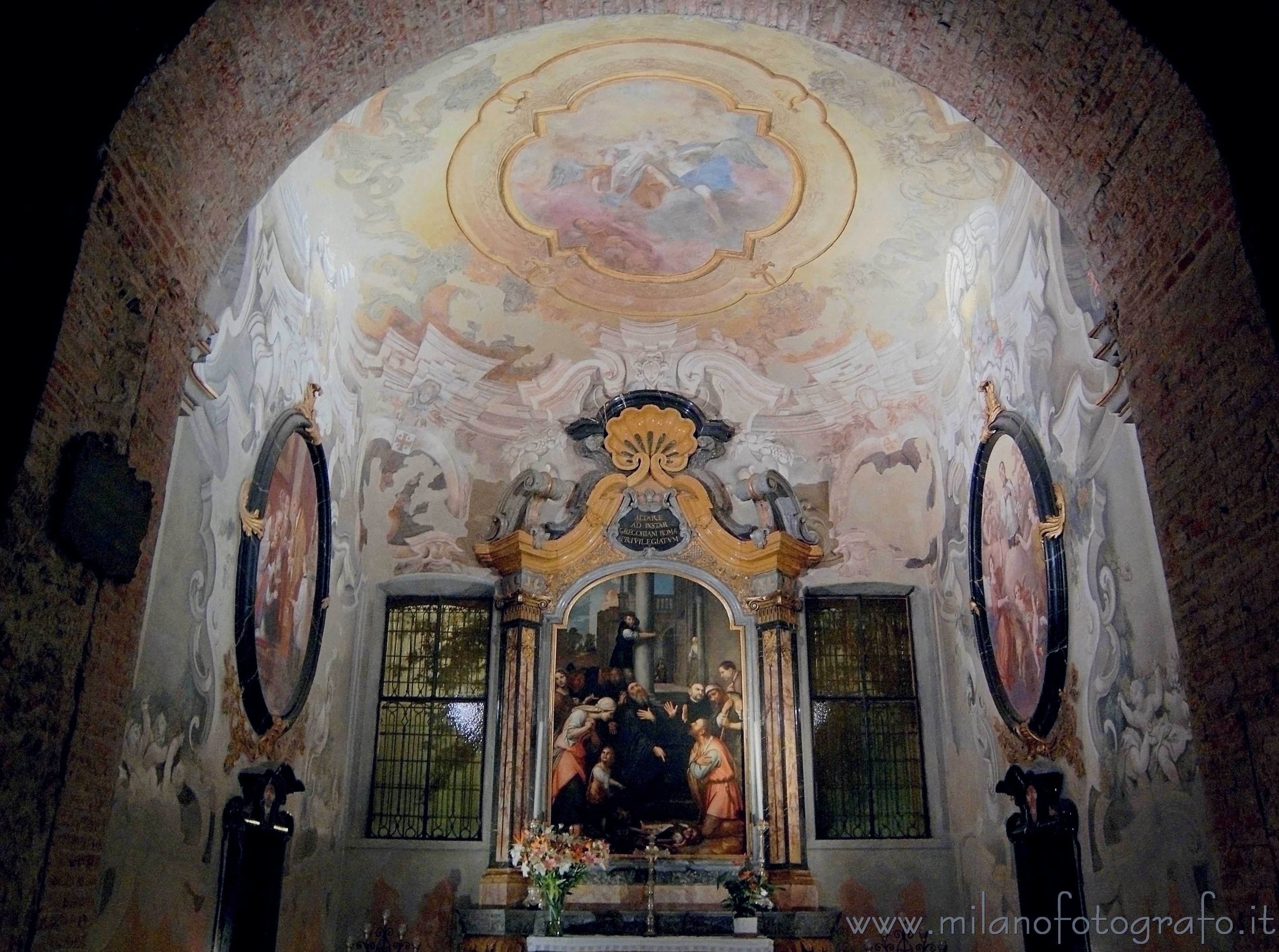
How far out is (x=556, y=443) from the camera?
13.7 meters

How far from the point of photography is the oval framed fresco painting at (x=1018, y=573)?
9000mm

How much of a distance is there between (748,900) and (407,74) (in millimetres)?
8485

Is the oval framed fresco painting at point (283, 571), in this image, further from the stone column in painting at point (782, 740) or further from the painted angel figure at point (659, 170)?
the stone column in painting at point (782, 740)

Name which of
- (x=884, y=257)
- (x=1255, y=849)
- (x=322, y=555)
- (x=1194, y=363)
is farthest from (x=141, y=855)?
(x=884, y=257)

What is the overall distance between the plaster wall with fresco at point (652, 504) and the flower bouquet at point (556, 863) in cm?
61

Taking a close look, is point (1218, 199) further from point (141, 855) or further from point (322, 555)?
point (322, 555)

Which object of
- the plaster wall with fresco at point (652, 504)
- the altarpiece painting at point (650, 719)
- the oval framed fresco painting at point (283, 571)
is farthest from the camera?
the altarpiece painting at point (650, 719)

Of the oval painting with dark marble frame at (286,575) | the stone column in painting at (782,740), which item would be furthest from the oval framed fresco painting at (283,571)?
the stone column in painting at (782,740)

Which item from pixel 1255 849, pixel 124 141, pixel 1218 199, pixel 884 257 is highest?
pixel 884 257

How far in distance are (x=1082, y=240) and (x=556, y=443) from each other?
8.35 metres

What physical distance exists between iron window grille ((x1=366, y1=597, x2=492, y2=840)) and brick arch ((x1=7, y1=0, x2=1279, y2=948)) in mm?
7382

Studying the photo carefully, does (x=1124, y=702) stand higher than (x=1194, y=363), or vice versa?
(x=1194, y=363)

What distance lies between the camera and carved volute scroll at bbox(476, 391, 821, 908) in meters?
12.3

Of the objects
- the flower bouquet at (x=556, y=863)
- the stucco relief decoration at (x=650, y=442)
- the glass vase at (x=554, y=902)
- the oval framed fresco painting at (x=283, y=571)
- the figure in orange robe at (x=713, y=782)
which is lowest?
the glass vase at (x=554, y=902)
